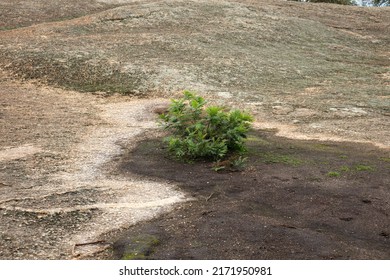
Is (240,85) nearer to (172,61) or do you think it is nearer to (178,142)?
(172,61)

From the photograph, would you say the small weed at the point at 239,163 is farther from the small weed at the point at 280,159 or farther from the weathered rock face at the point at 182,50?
the weathered rock face at the point at 182,50

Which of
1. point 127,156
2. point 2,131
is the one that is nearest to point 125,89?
point 2,131

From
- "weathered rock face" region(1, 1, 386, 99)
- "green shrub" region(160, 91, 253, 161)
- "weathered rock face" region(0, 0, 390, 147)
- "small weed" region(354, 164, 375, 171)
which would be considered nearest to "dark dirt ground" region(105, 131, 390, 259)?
"small weed" region(354, 164, 375, 171)

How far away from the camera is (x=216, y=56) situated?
48.9ft

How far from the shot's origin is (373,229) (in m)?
5.38

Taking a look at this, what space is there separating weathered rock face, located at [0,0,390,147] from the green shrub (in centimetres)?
307

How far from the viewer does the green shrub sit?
303 inches

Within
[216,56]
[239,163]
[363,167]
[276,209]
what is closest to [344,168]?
[363,167]

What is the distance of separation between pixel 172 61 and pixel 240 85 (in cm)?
202

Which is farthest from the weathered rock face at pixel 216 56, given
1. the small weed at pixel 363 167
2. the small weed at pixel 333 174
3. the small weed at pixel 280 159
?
the small weed at pixel 333 174

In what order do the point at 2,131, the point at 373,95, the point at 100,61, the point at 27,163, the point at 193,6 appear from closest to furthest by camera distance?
the point at 27,163 → the point at 2,131 → the point at 373,95 → the point at 100,61 → the point at 193,6

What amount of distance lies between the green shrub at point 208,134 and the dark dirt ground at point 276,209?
0.64ft

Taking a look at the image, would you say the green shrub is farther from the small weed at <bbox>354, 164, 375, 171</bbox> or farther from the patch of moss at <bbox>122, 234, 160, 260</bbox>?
the patch of moss at <bbox>122, 234, 160, 260</bbox>

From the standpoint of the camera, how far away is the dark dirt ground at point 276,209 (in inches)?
193
